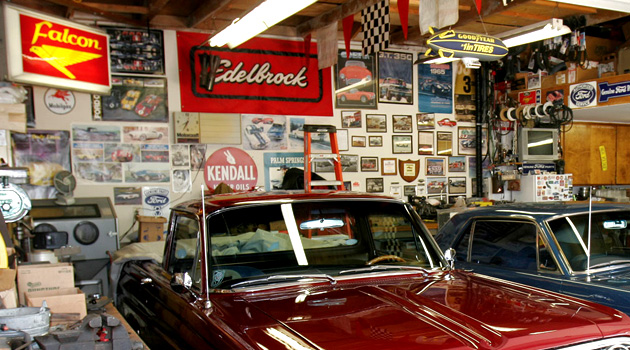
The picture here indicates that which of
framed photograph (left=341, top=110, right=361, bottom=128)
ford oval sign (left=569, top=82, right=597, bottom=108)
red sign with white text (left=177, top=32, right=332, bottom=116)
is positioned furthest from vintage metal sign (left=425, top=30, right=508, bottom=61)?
ford oval sign (left=569, top=82, right=597, bottom=108)

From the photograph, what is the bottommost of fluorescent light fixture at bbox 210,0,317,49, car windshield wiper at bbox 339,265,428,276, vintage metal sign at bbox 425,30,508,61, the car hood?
the car hood

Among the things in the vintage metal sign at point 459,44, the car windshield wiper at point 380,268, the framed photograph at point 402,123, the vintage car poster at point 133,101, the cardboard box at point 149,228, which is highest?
the vintage metal sign at point 459,44

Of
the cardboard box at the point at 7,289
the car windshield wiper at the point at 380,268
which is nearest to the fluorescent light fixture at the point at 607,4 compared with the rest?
the car windshield wiper at the point at 380,268

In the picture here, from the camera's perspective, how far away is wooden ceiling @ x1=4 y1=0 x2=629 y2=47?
645 centimetres

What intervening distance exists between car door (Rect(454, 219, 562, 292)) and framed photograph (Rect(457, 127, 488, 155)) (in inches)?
195

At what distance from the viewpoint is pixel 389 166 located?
8.56 metres

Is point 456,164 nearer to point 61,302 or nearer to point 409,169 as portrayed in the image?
point 409,169

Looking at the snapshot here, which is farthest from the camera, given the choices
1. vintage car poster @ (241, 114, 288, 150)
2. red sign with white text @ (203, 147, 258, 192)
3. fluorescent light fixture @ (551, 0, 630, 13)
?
vintage car poster @ (241, 114, 288, 150)

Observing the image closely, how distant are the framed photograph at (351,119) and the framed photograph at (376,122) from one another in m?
0.15

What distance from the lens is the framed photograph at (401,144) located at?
8617mm

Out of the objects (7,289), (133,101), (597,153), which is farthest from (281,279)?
(597,153)

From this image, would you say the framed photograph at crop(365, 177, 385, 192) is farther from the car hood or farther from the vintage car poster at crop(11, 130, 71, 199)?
the car hood

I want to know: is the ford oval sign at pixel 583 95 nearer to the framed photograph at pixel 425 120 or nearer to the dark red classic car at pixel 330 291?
the framed photograph at pixel 425 120

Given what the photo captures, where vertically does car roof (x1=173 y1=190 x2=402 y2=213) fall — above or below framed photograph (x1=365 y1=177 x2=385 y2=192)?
above
